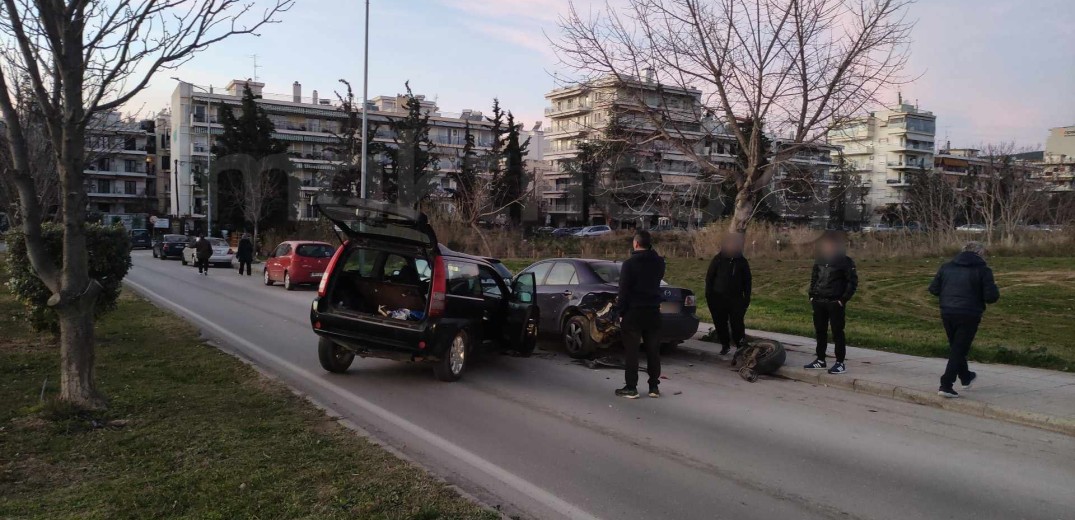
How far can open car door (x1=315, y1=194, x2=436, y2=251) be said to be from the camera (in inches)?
300

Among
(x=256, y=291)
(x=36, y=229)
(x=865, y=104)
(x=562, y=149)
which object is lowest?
(x=256, y=291)

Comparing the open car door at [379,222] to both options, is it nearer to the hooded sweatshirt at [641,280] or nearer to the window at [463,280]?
the window at [463,280]

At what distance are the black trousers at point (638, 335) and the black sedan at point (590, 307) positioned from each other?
184 cm

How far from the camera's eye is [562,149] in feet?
246

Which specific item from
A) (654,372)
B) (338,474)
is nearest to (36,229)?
(338,474)

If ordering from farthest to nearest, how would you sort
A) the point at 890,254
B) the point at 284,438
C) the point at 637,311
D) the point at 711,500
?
the point at 890,254, the point at 637,311, the point at 284,438, the point at 711,500

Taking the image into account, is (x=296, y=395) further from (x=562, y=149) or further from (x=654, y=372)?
(x=562, y=149)

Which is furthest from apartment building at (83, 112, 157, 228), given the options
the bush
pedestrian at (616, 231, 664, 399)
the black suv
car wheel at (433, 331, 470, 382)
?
pedestrian at (616, 231, 664, 399)

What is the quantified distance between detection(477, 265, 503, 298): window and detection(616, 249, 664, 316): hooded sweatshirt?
214cm

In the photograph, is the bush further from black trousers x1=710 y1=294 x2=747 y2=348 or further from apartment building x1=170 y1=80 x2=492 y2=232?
apartment building x1=170 y1=80 x2=492 y2=232

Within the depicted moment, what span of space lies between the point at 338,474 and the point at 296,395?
2.61 meters

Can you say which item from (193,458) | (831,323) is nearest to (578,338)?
(831,323)

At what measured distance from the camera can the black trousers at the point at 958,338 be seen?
7.77 metres

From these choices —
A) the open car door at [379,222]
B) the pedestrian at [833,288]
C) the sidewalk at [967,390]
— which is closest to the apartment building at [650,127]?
the sidewalk at [967,390]
